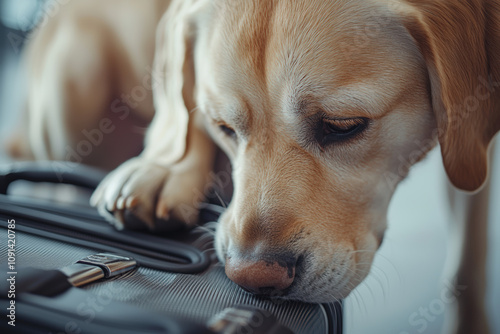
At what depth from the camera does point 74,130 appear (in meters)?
2.25

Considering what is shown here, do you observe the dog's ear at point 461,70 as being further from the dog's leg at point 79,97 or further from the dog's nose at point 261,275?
the dog's leg at point 79,97

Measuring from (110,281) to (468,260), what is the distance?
4.80 ft

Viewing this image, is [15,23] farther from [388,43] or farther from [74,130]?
[388,43]

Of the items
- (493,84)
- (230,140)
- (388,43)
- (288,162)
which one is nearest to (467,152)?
(493,84)

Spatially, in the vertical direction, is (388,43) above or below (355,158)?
above

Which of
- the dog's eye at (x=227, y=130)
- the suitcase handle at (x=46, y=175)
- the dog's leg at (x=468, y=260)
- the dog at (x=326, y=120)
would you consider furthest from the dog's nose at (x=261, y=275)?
the dog's leg at (x=468, y=260)

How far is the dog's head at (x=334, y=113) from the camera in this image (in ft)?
3.59

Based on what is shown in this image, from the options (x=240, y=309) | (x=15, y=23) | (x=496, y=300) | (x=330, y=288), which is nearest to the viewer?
(x=240, y=309)

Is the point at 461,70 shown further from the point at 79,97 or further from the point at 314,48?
the point at 79,97

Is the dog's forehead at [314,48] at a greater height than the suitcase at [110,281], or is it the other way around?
the dog's forehead at [314,48]

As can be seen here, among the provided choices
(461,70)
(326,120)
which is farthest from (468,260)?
(326,120)

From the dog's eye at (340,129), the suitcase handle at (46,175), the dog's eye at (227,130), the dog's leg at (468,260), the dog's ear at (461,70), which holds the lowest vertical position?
the dog's leg at (468,260)

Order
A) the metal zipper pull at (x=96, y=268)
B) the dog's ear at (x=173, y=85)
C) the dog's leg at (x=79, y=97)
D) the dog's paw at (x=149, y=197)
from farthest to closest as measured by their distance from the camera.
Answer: the dog's leg at (x=79, y=97) → the dog's ear at (x=173, y=85) → the dog's paw at (x=149, y=197) → the metal zipper pull at (x=96, y=268)

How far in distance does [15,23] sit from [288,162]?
1.82m
